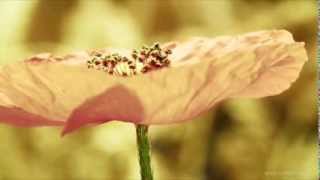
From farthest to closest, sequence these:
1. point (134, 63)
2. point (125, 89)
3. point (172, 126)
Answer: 1. point (172, 126)
2. point (134, 63)
3. point (125, 89)

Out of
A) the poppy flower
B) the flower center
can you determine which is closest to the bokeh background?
the flower center

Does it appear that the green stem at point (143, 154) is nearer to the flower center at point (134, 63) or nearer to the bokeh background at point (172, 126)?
the flower center at point (134, 63)

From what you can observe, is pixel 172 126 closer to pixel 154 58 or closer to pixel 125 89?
pixel 154 58

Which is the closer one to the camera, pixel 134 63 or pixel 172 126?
pixel 134 63

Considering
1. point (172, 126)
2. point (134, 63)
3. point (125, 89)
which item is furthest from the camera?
point (172, 126)

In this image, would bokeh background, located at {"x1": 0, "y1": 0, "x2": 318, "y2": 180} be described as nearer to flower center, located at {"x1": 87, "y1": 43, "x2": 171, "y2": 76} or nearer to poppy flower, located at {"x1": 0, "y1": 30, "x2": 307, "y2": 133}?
flower center, located at {"x1": 87, "y1": 43, "x2": 171, "y2": 76}

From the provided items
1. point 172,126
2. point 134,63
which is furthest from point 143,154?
point 172,126
